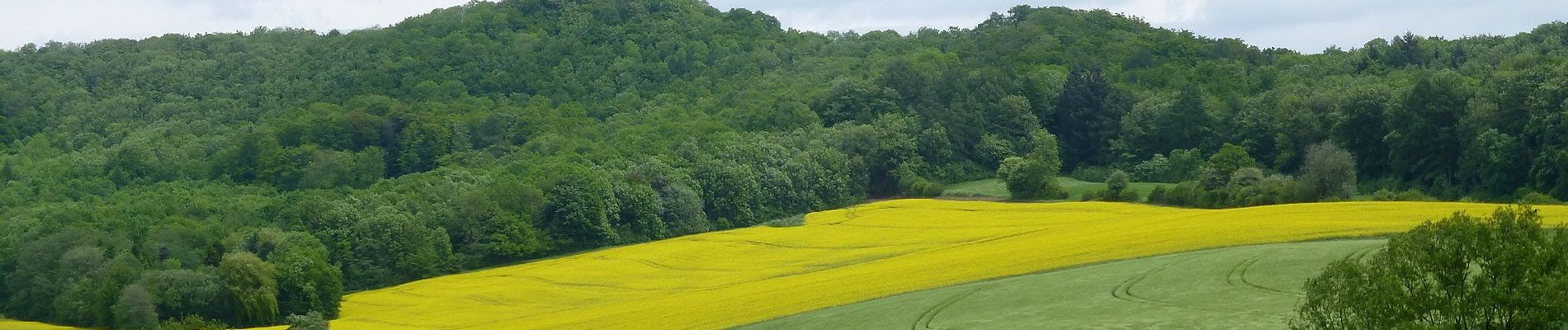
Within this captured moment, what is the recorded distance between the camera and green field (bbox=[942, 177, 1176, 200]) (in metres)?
93.1

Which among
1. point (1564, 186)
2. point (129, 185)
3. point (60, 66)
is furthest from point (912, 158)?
point (60, 66)

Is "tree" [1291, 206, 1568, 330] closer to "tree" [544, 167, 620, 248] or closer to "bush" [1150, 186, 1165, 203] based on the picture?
"tree" [544, 167, 620, 248]

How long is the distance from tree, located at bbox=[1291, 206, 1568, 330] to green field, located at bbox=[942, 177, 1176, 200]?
63.5m

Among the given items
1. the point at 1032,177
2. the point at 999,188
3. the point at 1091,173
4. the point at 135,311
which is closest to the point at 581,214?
the point at 135,311

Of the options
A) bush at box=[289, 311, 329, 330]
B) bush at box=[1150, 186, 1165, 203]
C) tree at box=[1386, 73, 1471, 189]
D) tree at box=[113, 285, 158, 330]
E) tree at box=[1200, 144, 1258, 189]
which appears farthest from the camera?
bush at box=[1150, 186, 1165, 203]

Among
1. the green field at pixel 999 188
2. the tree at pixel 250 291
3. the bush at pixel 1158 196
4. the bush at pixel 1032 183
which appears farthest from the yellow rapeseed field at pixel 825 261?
the green field at pixel 999 188

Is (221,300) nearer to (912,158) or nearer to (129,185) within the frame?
(129,185)

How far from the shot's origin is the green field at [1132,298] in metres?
34.0

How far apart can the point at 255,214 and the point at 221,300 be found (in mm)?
21769

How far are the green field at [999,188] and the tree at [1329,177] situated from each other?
1454cm

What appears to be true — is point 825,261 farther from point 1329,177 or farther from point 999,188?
point 999,188

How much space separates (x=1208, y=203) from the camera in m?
80.7

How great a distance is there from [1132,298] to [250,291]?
40.1 metres

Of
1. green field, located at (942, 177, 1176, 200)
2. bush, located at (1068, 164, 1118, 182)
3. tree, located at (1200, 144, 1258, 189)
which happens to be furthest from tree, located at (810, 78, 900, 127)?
tree, located at (1200, 144, 1258, 189)
